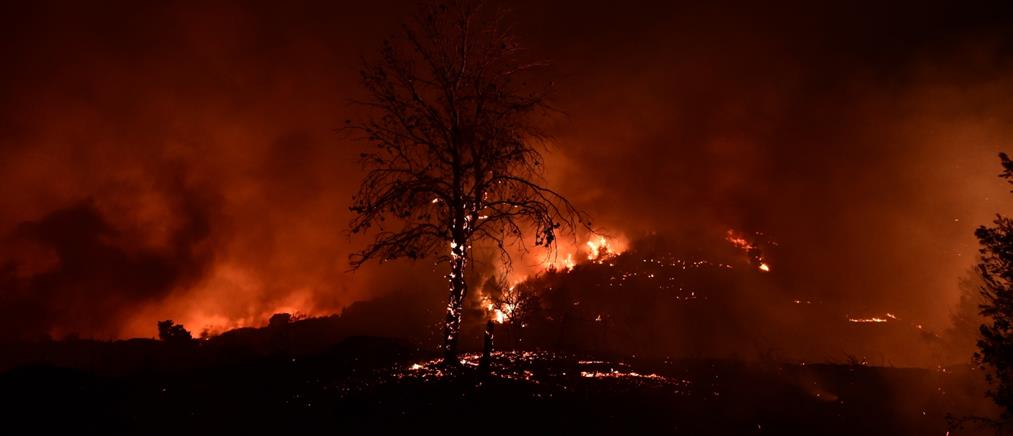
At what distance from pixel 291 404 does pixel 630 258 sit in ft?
333

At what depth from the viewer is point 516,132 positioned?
16.1 m

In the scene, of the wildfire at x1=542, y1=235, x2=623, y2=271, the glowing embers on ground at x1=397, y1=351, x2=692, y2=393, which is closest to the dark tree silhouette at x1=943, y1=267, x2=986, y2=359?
the glowing embers on ground at x1=397, y1=351, x2=692, y2=393

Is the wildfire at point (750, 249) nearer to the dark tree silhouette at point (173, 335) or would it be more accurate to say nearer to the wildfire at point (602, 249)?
the wildfire at point (602, 249)

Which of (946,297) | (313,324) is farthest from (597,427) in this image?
(946,297)

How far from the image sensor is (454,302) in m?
16.6

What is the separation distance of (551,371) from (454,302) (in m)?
3.73

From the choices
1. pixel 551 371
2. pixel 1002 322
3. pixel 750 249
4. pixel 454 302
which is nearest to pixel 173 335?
pixel 454 302

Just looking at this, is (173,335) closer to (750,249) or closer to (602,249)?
(602,249)

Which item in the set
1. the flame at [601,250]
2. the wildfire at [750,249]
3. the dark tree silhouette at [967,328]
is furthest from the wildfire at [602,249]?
the dark tree silhouette at [967,328]

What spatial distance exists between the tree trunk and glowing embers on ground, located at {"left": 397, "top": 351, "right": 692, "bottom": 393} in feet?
1.72

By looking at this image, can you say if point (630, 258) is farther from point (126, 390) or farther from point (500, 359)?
point (126, 390)

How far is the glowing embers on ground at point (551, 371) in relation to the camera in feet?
49.7

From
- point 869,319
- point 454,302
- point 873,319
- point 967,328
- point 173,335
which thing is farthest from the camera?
point 869,319

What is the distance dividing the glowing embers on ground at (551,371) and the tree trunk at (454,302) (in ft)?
1.72
